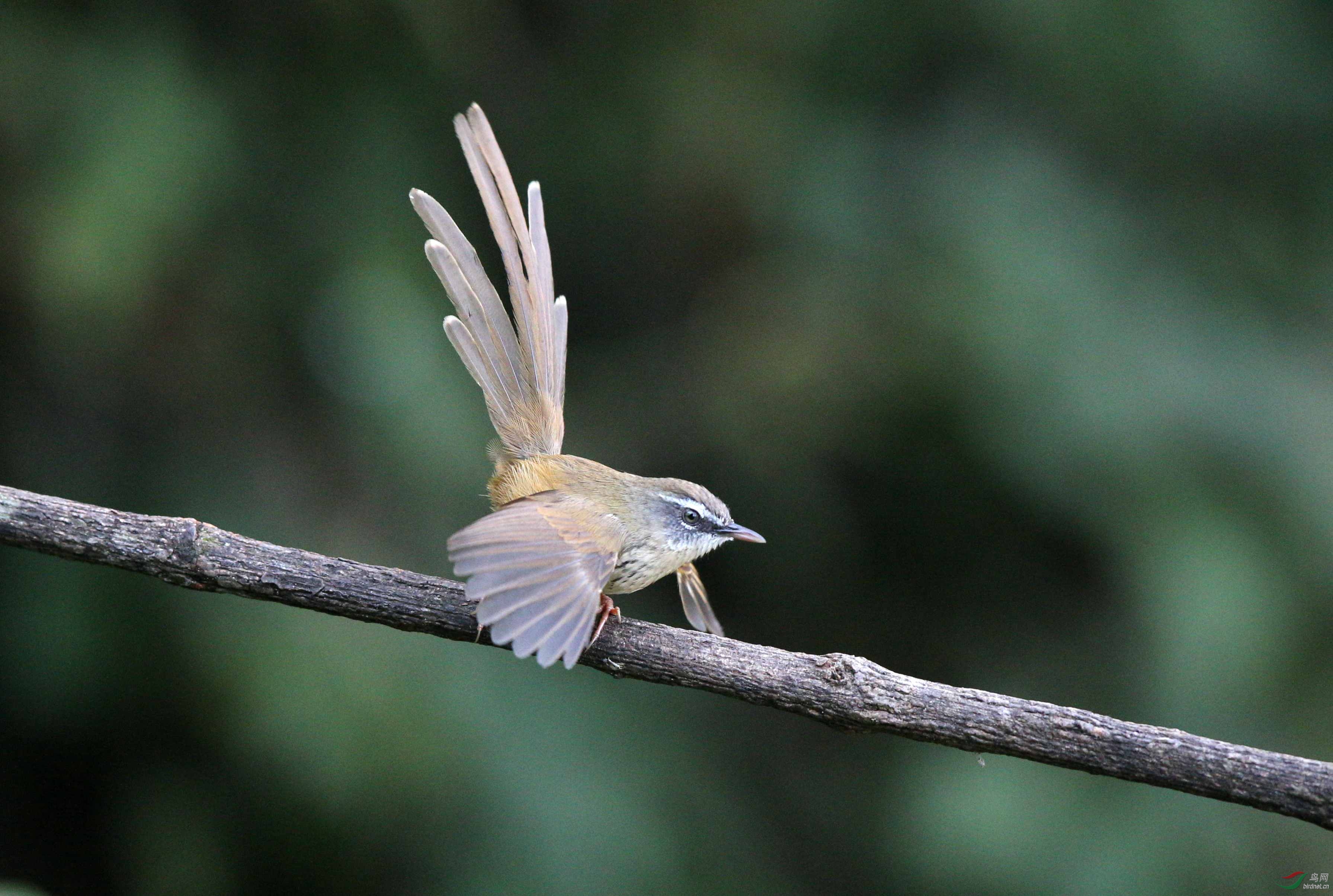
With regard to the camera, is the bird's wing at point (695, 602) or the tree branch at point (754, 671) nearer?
the tree branch at point (754, 671)

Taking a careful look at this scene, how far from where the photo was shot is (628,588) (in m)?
3.24

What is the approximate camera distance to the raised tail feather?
11.1 feet

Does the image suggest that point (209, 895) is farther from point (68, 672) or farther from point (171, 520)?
point (171, 520)

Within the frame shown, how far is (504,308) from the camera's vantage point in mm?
3506

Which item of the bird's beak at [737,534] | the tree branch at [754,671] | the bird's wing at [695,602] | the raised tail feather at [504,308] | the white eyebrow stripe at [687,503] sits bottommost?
the tree branch at [754,671]

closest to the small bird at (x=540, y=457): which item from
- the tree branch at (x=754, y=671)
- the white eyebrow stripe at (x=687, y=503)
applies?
the white eyebrow stripe at (x=687, y=503)

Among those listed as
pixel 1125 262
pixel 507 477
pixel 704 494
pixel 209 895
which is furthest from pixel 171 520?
pixel 1125 262

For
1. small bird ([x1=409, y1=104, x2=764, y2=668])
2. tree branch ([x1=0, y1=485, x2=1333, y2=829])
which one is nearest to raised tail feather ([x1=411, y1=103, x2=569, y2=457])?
small bird ([x1=409, y1=104, x2=764, y2=668])

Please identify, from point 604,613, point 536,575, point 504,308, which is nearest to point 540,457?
point 504,308

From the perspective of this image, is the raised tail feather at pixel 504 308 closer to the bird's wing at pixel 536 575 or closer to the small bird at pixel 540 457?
the small bird at pixel 540 457

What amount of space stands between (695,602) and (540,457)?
732 mm

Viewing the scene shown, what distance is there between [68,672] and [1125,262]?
14.6 feet

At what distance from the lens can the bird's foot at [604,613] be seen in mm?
2750

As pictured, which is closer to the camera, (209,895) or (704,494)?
(704,494)
